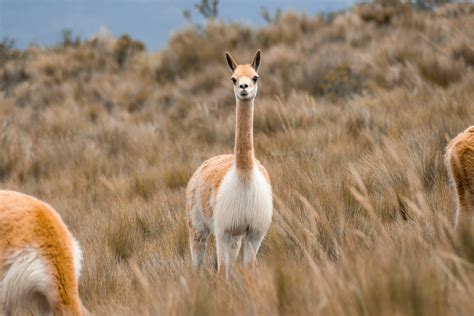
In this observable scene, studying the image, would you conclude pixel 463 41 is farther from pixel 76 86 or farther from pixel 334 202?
pixel 76 86

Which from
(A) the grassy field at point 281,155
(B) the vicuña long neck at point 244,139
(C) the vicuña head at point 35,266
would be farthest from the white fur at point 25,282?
(B) the vicuña long neck at point 244,139

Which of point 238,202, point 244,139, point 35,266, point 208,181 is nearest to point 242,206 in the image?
point 238,202

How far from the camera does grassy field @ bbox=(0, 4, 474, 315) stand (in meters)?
2.43

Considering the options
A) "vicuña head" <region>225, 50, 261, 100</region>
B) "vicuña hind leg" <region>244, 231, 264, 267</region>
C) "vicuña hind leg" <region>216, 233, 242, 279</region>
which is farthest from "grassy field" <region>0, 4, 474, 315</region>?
"vicuña head" <region>225, 50, 261, 100</region>

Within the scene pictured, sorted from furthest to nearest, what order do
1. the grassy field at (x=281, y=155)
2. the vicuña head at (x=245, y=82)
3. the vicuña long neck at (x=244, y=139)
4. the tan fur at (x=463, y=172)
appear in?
the vicuña head at (x=245, y=82), the vicuña long neck at (x=244, y=139), the tan fur at (x=463, y=172), the grassy field at (x=281, y=155)

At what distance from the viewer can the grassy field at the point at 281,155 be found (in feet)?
7.98

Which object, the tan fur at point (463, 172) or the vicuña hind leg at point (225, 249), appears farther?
the vicuña hind leg at point (225, 249)

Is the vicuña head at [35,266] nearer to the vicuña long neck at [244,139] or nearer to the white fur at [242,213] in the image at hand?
the white fur at [242,213]

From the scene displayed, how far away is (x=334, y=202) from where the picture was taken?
449 centimetres

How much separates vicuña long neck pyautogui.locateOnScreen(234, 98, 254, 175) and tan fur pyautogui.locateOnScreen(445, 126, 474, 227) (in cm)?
139

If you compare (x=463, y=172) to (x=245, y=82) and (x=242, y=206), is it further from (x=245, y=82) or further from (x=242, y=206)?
(x=245, y=82)

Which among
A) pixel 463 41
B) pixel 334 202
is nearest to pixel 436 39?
pixel 463 41

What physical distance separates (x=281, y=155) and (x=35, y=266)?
450 centimetres

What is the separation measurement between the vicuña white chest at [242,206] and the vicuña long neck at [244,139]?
0.19 ft
